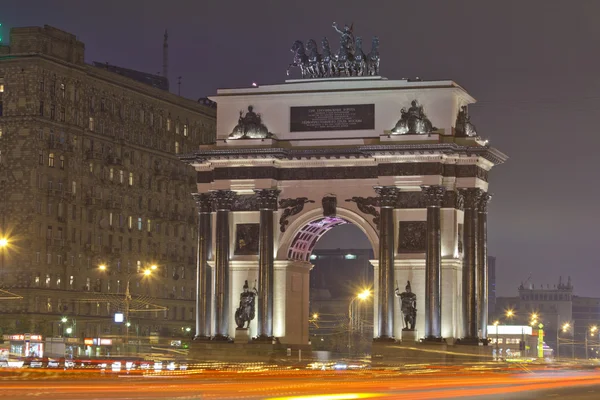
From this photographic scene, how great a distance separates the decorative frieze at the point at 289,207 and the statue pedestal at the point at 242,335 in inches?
248

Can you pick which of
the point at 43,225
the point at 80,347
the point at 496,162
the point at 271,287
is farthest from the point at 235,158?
the point at 43,225

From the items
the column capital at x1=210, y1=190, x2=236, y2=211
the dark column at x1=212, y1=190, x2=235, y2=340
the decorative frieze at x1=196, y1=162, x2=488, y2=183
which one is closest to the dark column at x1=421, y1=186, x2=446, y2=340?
the decorative frieze at x1=196, y1=162, x2=488, y2=183

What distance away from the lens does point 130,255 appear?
15238 cm

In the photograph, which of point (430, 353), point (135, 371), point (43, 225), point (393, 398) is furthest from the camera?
point (43, 225)

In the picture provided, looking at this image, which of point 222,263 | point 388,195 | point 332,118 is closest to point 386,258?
point 388,195

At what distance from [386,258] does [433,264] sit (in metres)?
2.72

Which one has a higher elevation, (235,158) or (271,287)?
(235,158)

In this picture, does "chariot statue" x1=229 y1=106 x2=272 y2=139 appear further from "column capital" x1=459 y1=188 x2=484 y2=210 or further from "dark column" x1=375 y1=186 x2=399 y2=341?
"column capital" x1=459 y1=188 x2=484 y2=210

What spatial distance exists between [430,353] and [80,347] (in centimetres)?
3428

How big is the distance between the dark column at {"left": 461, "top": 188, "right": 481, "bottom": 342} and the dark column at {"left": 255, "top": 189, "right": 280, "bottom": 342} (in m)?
11.1

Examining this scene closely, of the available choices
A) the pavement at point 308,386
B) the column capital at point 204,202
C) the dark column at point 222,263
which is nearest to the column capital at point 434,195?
the dark column at point 222,263

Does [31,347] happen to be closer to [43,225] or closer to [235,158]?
[235,158]

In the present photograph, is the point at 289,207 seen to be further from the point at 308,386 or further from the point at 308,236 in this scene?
the point at 308,386

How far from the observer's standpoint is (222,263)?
98.0 metres
